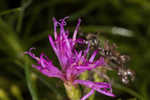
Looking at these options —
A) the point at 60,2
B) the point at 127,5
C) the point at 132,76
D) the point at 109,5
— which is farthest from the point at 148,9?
the point at 132,76

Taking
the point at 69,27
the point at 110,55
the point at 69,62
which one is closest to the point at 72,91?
the point at 69,62

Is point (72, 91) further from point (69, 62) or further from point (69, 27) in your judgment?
point (69, 27)

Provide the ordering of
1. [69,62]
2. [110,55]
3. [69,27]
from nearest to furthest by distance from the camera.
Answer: [69,62]
[110,55]
[69,27]

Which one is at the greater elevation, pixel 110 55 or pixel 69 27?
pixel 69 27

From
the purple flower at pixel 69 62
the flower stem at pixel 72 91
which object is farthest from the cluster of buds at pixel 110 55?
the flower stem at pixel 72 91

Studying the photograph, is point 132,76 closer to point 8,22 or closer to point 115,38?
point 115,38

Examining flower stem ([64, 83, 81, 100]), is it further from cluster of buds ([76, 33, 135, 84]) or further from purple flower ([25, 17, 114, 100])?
cluster of buds ([76, 33, 135, 84])

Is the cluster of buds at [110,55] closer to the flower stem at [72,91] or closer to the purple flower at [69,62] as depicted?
the purple flower at [69,62]

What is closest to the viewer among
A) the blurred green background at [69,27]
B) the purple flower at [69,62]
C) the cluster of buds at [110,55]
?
the purple flower at [69,62]

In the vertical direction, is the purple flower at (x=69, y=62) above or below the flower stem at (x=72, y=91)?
above
